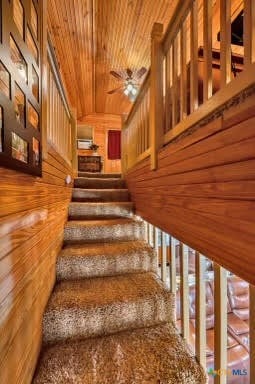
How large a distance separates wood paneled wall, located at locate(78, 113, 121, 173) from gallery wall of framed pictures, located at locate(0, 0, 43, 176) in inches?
221

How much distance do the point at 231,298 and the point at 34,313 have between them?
3410 millimetres

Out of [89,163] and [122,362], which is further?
[89,163]

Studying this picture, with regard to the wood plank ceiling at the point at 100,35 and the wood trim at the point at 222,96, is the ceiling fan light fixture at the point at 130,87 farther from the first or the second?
the wood trim at the point at 222,96

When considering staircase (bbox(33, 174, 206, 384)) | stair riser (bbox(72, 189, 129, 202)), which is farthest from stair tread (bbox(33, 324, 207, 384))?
stair riser (bbox(72, 189, 129, 202))

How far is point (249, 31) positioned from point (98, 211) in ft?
6.22

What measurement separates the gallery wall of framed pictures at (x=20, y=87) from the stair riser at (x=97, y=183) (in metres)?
1.87

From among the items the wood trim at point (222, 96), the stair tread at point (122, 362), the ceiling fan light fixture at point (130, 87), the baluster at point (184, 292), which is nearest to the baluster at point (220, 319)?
the stair tread at point (122, 362)

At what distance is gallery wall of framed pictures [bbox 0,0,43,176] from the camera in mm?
619

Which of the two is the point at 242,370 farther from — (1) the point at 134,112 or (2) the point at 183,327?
(1) the point at 134,112

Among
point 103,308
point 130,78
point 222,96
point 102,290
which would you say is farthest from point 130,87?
point 103,308

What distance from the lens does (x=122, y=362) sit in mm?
980

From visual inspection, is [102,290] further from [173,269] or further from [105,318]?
[173,269]

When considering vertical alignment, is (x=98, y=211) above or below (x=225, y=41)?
below

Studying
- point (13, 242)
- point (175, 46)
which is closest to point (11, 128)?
point (13, 242)
